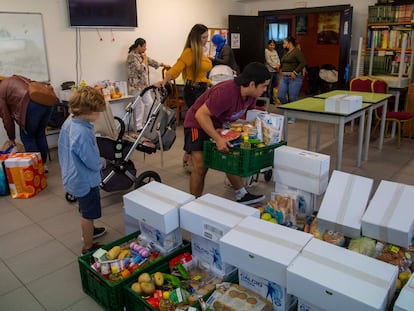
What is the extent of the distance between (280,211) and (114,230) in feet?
4.72

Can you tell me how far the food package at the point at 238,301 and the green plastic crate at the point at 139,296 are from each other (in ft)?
0.37

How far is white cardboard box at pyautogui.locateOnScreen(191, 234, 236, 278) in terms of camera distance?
2150 millimetres

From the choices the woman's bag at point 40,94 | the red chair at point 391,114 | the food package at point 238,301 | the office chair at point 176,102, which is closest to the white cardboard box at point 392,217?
the food package at point 238,301

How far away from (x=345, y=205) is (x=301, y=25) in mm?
8547

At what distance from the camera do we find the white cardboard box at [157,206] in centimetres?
223

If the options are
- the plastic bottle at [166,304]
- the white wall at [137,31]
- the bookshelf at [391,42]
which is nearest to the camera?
the plastic bottle at [166,304]

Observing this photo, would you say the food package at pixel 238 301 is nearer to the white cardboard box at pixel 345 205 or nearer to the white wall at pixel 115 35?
the white cardboard box at pixel 345 205

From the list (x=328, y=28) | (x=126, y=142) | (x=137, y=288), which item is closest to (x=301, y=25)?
(x=328, y=28)

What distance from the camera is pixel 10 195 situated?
3.91 metres

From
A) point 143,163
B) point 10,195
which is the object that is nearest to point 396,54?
point 143,163

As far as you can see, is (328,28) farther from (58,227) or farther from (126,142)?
(58,227)

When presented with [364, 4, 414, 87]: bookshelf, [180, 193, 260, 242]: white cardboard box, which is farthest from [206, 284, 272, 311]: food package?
[364, 4, 414, 87]: bookshelf

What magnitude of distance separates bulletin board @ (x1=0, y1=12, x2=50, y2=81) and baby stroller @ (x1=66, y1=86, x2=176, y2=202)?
8.15 ft

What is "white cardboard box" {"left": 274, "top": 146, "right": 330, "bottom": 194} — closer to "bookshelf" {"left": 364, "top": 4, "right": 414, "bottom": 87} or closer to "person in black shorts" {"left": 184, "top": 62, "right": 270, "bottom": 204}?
"person in black shorts" {"left": 184, "top": 62, "right": 270, "bottom": 204}
